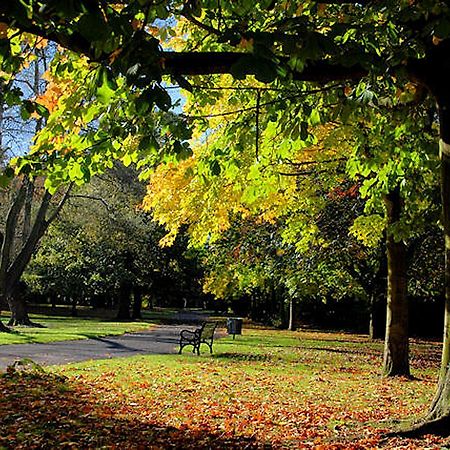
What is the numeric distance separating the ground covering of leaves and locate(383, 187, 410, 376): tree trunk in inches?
20.7

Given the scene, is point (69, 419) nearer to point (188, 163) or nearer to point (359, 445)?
point (359, 445)

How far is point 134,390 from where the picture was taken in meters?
9.39

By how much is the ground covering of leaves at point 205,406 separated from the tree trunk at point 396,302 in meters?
0.53

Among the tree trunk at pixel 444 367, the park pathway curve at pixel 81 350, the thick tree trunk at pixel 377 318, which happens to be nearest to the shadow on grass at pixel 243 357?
the park pathway curve at pixel 81 350

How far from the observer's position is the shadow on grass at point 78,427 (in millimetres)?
5914

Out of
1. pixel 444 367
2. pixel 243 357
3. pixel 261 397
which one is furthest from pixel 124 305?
pixel 444 367

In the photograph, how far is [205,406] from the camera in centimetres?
802

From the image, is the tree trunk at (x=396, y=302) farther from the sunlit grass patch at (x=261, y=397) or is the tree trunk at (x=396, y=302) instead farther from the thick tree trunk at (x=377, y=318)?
the thick tree trunk at (x=377, y=318)

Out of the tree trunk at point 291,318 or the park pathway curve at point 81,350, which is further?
the tree trunk at point 291,318

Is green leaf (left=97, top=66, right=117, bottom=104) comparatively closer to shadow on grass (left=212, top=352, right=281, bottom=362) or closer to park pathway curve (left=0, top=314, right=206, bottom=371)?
park pathway curve (left=0, top=314, right=206, bottom=371)

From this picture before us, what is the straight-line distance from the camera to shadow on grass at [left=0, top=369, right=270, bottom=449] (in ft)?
19.4

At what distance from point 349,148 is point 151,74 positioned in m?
8.46

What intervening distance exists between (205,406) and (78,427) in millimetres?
2015

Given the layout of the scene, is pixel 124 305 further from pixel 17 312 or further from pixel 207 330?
pixel 207 330
